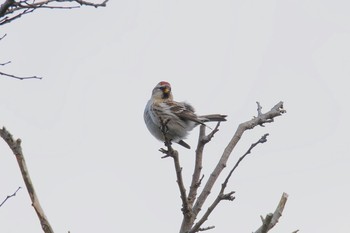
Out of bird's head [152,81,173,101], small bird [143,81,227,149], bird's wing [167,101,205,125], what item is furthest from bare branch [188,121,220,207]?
bird's head [152,81,173,101]

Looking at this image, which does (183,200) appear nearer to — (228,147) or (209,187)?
(209,187)

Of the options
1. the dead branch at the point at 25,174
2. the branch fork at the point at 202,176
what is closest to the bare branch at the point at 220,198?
the branch fork at the point at 202,176

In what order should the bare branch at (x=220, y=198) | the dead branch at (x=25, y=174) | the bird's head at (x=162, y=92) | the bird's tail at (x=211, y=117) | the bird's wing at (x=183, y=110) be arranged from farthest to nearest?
the bird's head at (x=162, y=92)
the bird's wing at (x=183, y=110)
the bird's tail at (x=211, y=117)
the bare branch at (x=220, y=198)
the dead branch at (x=25, y=174)

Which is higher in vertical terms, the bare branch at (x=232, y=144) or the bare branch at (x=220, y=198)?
the bare branch at (x=232, y=144)

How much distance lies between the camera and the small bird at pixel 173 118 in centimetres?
852

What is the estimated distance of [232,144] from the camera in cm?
566

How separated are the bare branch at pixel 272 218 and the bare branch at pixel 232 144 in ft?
3.25

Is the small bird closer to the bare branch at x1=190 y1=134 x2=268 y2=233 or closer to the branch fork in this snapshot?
the branch fork

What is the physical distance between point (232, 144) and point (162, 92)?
4.31 m

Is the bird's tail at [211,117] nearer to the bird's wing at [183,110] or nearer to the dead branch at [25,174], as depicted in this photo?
the bird's wing at [183,110]

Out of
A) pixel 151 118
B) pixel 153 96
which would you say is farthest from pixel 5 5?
pixel 153 96

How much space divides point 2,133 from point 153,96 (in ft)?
20.1

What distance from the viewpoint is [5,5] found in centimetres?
420

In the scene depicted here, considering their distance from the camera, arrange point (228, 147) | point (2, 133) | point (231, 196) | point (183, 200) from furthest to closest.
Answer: point (228, 147) → point (183, 200) → point (231, 196) → point (2, 133)
